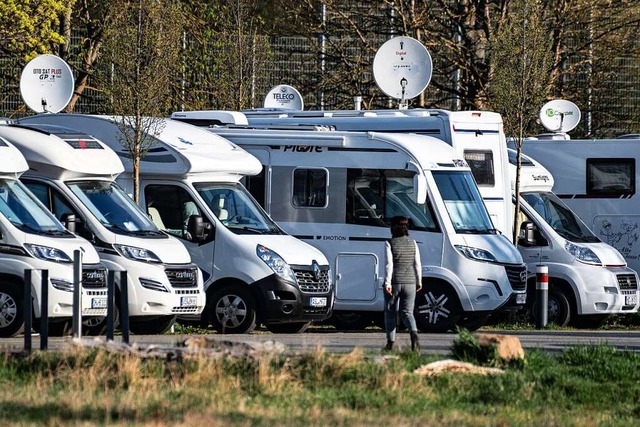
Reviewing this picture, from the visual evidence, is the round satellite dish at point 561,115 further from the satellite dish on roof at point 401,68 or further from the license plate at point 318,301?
the license plate at point 318,301

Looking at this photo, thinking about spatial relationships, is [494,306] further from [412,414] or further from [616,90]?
[616,90]

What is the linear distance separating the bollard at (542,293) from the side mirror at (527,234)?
116cm

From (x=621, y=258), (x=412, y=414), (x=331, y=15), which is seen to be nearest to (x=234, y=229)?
(x=621, y=258)

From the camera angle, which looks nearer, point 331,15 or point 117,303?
point 117,303

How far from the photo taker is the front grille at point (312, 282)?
834 inches

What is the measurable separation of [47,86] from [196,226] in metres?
6.33

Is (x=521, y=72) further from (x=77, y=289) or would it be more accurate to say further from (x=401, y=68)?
(x=77, y=289)

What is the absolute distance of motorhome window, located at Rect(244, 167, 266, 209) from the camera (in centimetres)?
2312

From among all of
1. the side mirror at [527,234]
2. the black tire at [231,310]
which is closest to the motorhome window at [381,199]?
the black tire at [231,310]

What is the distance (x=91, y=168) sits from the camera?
2006 centimetres

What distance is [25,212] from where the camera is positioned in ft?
62.3

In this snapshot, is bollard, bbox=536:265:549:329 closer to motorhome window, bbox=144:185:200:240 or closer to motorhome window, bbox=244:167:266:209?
motorhome window, bbox=244:167:266:209

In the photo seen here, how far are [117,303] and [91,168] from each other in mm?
1764

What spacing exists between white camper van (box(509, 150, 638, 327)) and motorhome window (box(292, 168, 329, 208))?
13.4 ft
